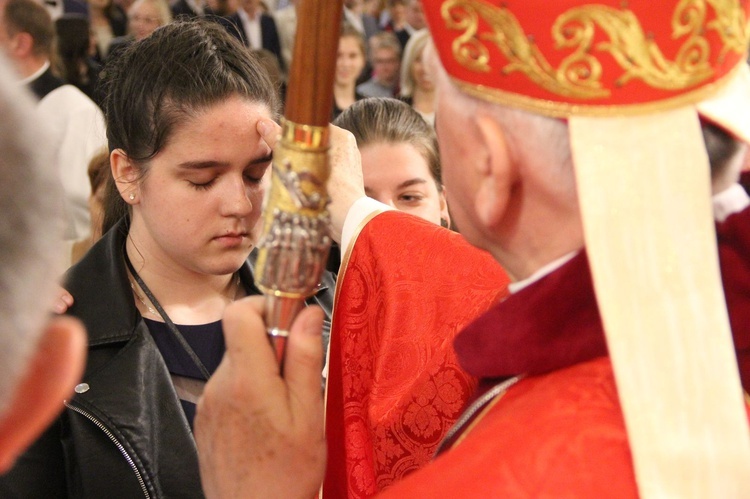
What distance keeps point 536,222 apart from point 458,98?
18 centimetres

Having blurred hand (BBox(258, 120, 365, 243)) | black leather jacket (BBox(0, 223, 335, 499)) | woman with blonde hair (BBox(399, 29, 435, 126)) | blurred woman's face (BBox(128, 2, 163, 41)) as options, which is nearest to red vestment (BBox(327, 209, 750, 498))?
blurred hand (BBox(258, 120, 365, 243))

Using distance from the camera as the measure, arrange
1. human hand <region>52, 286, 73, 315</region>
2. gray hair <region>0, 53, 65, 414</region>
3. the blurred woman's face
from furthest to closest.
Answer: the blurred woman's face, human hand <region>52, 286, 73, 315</region>, gray hair <region>0, 53, 65, 414</region>

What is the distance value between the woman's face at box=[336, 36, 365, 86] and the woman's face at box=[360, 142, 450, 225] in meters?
3.89

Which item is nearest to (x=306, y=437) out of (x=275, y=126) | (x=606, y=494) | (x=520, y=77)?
(x=606, y=494)

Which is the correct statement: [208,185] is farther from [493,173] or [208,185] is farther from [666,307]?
[666,307]

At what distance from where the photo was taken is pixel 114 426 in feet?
6.24

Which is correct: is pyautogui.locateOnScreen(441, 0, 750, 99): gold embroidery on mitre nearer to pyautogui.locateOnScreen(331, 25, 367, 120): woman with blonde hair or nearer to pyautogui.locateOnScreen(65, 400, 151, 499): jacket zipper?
pyautogui.locateOnScreen(65, 400, 151, 499): jacket zipper

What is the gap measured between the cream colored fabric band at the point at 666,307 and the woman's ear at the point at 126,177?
126 cm

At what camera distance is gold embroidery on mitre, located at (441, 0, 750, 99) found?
3.75 ft

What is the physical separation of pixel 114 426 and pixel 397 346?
1.90 feet

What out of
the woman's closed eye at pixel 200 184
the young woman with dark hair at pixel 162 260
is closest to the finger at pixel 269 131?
the young woman with dark hair at pixel 162 260

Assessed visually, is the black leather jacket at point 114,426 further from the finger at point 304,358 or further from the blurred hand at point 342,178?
the finger at point 304,358

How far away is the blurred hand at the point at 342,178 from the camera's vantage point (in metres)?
1.96

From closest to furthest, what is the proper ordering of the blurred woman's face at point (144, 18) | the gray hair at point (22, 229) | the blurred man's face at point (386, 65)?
the gray hair at point (22, 229) < the blurred woman's face at point (144, 18) < the blurred man's face at point (386, 65)
